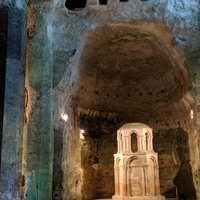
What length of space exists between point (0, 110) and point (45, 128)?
17.6ft

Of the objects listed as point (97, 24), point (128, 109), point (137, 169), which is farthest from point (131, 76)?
point (97, 24)

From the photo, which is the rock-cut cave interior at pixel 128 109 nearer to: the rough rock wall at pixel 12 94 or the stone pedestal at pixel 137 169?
the stone pedestal at pixel 137 169

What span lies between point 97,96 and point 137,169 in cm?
454

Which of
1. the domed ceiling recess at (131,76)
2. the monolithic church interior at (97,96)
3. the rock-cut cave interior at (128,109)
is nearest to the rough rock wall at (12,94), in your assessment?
the monolithic church interior at (97,96)

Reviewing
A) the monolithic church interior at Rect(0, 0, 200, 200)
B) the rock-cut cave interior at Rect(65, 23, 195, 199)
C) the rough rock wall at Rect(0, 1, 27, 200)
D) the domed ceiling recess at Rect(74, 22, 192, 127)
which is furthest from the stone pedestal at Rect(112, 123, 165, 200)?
the rough rock wall at Rect(0, 1, 27, 200)

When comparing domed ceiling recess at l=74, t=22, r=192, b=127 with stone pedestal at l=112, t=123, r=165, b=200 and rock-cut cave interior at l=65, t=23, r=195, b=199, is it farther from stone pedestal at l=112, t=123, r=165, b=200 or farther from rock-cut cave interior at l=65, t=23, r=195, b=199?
stone pedestal at l=112, t=123, r=165, b=200

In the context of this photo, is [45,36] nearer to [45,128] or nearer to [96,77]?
[45,128]

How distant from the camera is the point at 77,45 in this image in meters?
12.1

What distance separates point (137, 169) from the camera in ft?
48.3

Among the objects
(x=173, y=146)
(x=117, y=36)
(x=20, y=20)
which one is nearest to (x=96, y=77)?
(x=117, y=36)

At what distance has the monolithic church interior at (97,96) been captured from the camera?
614 cm

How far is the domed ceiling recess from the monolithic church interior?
0.19ft

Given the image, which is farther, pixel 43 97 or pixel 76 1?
pixel 76 1

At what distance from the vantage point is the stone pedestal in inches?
565
